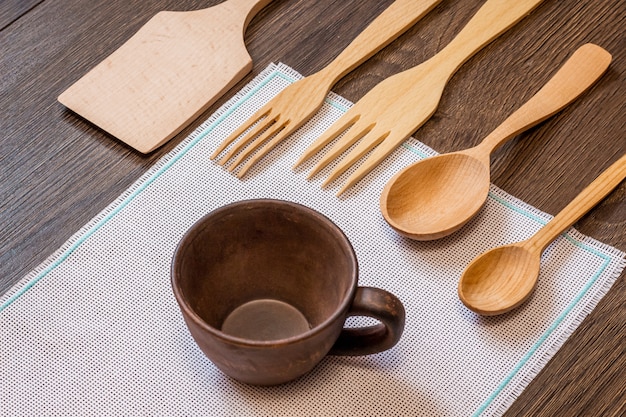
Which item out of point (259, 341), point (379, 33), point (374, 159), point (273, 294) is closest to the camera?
point (259, 341)

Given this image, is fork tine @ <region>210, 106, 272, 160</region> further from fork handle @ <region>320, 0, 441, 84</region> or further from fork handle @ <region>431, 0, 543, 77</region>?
fork handle @ <region>431, 0, 543, 77</region>

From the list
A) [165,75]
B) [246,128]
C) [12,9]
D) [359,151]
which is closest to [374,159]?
[359,151]

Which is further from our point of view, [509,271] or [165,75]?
[165,75]

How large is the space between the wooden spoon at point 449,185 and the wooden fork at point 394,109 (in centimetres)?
4

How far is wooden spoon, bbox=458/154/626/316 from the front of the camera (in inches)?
25.8

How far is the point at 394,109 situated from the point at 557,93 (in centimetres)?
16

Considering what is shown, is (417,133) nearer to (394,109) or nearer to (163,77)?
(394,109)

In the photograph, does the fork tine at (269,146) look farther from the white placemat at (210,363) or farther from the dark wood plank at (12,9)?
the dark wood plank at (12,9)

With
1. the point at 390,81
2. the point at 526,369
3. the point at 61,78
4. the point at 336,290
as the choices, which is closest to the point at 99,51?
the point at 61,78

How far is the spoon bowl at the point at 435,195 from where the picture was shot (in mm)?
701

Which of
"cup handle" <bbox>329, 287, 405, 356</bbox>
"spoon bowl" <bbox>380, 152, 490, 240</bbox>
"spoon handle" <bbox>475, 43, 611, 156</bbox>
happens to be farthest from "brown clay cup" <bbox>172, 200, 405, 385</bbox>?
"spoon handle" <bbox>475, 43, 611, 156</bbox>

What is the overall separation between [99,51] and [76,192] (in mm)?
185

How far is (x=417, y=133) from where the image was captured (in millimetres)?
792

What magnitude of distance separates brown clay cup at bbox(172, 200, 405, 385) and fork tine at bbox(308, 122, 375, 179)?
0.14 metres
